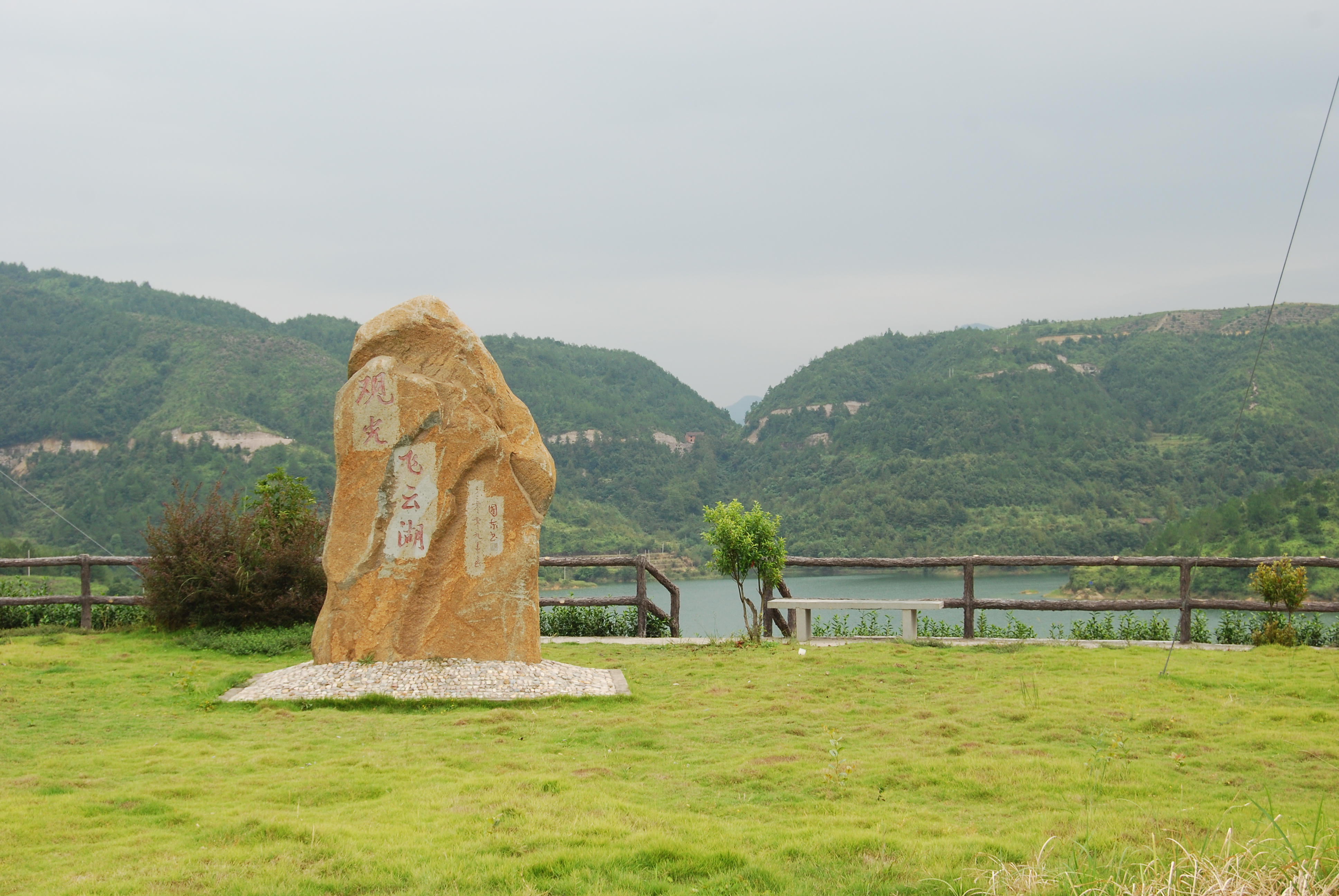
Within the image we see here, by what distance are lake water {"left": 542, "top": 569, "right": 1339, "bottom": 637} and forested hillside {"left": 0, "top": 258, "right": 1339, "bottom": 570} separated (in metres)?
7.40

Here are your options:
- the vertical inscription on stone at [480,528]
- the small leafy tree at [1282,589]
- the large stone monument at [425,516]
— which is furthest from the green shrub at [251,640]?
the small leafy tree at [1282,589]

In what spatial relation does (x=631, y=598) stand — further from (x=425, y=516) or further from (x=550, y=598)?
(x=425, y=516)

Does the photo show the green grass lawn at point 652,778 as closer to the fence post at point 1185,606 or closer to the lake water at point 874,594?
the fence post at point 1185,606

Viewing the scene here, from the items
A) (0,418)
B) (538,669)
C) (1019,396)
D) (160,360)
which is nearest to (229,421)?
(160,360)

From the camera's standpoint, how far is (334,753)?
646cm

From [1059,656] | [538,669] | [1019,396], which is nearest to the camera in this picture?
[538,669]

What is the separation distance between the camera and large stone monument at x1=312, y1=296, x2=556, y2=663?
8898 millimetres

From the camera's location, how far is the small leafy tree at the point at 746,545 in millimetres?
11891

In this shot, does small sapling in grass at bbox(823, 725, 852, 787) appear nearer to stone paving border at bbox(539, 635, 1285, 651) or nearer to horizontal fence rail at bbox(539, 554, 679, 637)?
stone paving border at bbox(539, 635, 1285, 651)

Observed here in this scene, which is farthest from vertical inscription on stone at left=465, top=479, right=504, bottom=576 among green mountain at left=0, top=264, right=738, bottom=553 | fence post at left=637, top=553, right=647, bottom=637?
green mountain at left=0, top=264, right=738, bottom=553

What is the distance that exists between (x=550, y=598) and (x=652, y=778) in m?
7.52

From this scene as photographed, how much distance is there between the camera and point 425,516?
355 inches

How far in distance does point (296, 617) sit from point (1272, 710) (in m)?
10.9

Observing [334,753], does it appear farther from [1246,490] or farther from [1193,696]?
[1246,490]
